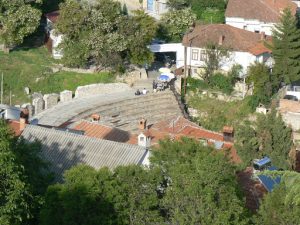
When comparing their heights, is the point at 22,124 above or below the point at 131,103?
above

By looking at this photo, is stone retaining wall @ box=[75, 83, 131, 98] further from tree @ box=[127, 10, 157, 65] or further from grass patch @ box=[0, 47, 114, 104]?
tree @ box=[127, 10, 157, 65]

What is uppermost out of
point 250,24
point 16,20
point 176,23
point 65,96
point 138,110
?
point 16,20

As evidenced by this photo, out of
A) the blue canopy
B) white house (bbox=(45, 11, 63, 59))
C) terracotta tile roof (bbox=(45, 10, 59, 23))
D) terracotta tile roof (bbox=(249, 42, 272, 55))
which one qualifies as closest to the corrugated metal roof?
the blue canopy

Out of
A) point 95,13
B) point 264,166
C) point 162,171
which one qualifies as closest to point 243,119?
point 95,13

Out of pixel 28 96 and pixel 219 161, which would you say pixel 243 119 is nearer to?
pixel 28 96

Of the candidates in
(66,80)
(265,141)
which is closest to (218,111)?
(66,80)

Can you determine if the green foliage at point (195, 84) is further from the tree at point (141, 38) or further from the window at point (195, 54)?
the tree at point (141, 38)

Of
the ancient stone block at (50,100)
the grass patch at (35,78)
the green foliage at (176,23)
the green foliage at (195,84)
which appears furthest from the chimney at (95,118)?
the green foliage at (176,23)

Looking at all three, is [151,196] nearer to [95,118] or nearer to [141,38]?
[95,118]
